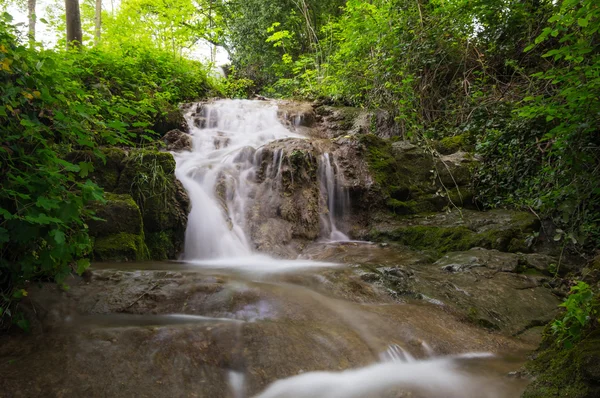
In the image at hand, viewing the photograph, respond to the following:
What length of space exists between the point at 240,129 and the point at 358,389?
911 cm

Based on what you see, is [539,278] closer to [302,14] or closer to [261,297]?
[261,297]

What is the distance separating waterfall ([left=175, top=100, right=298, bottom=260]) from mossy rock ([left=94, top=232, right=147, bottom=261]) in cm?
93

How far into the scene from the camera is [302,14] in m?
15.1

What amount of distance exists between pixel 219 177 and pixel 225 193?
1.35ft

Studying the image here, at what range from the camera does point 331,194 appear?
7285 mm

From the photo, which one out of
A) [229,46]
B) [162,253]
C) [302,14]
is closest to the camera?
[162,253]

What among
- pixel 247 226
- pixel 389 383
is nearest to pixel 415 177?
pixel 247 226

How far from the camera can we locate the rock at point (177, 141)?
8.45m

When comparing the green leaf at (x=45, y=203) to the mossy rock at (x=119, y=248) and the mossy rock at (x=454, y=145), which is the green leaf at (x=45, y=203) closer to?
the mossy rock at (x=119, y=248)

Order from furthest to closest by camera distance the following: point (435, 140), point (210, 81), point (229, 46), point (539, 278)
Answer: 1. point (229, 46)
2. point (210, 81)
3. point (435, 140)
4. point (539, 278)

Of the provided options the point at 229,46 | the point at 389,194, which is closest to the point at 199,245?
the point at 389,194

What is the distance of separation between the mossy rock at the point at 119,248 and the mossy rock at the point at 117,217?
0.07 metres

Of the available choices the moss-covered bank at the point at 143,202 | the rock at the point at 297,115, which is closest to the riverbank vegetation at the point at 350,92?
the moss-covered bank at the point at 143,202

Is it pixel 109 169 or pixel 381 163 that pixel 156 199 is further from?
pixel 381 163
